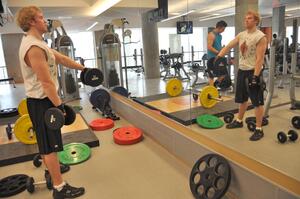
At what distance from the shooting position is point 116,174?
7.43 ft

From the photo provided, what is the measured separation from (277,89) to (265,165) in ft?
1.94

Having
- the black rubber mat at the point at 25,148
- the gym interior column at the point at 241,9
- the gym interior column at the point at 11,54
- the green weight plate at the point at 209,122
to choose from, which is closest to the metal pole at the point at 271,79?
the gym interior column at the point at 241,9

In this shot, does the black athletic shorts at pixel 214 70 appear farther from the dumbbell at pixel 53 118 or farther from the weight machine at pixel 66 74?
the weight machine at pixel 66 74

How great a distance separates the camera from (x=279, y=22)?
5.53ft

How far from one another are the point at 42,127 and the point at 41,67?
1.41 feet

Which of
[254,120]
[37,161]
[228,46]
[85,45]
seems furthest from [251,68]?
[85,45]

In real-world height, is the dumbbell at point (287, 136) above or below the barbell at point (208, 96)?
below

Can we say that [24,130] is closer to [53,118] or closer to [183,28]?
[53,118]

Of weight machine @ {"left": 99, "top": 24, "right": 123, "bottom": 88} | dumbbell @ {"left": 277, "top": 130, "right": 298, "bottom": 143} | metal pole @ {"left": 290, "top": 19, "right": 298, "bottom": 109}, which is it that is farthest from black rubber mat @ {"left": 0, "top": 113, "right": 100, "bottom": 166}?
weight machine @ {"left": 99, "top": 24, "right": 123, "bottom": 88}

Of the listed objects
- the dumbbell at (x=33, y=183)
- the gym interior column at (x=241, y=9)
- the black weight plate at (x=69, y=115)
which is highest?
the gym interior column at (x=241, y=9)

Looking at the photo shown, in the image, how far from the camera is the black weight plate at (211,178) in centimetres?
170

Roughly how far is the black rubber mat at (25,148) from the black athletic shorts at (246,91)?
169cm

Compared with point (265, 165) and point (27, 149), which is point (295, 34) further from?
point (27, 149)

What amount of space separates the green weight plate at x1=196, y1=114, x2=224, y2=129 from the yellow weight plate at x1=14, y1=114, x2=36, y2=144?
74.2 inches
